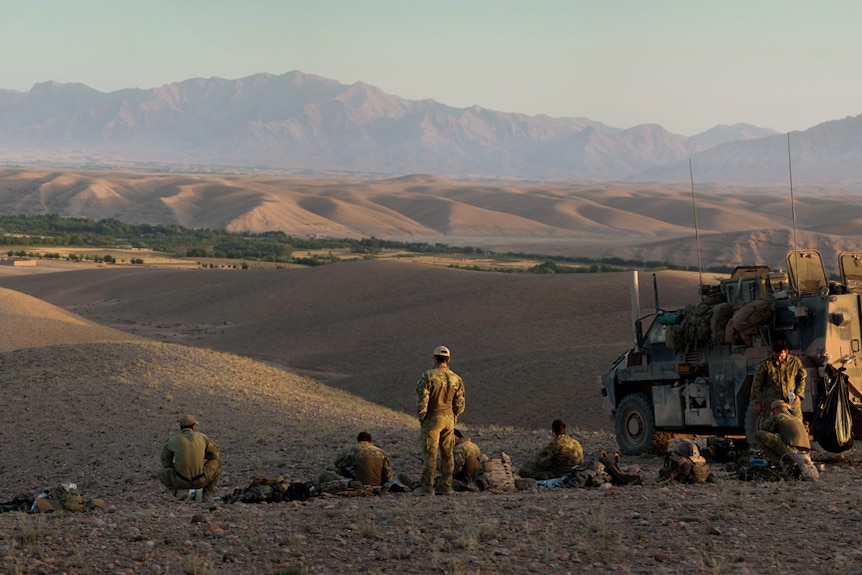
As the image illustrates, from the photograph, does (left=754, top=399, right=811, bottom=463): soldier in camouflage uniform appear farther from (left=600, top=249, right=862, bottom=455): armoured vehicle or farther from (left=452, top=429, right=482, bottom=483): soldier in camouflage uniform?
(left=452, top=429, right=482, bottom=483): soldier in camouflage uniform

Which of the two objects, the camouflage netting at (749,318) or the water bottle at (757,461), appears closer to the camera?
the water bottle at (757,461)

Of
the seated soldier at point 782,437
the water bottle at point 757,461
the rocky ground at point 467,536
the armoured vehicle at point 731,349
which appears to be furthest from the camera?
the armoured vehicle at point 731,349

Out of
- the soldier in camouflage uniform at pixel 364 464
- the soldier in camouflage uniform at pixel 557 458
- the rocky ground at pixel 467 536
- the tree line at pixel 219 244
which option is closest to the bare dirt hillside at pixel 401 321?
the soldier in camouflage uniform at pixel 557 458

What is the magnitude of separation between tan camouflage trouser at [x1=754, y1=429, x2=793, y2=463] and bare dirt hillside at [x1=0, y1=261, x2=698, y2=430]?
11.9 meters

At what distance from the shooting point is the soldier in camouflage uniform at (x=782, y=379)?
12141 mm

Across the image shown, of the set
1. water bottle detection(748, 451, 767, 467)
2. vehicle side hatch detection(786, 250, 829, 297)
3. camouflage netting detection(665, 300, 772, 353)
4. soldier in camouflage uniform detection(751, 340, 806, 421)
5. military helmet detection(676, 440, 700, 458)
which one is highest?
vehicle side hatch detection(786, 250, 829, 297)

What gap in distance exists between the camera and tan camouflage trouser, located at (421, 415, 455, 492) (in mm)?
11281

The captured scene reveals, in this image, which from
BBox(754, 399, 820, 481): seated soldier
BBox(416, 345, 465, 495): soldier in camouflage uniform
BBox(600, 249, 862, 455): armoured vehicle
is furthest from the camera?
BBox(600, 249, 862, 455): armoured vehicle

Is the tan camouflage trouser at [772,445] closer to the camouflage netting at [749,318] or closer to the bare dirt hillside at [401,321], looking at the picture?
the camouflage netting at [749,318]

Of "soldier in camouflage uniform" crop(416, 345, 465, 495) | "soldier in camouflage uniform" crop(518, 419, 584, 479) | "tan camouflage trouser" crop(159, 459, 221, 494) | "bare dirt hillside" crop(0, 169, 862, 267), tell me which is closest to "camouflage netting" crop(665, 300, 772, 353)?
"soldier in camouflage uniform" crop(518, 419, 584, 479)

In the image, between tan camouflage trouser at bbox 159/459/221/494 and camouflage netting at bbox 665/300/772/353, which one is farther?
camouflage netting at bbox 665/300/772/353

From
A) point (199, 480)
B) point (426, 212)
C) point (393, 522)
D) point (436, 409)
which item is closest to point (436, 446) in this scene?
point (436, 409)

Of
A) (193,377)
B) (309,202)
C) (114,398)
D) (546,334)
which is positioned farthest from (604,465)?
(309,202)

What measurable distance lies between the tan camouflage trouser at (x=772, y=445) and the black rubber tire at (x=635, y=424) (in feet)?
12.2
